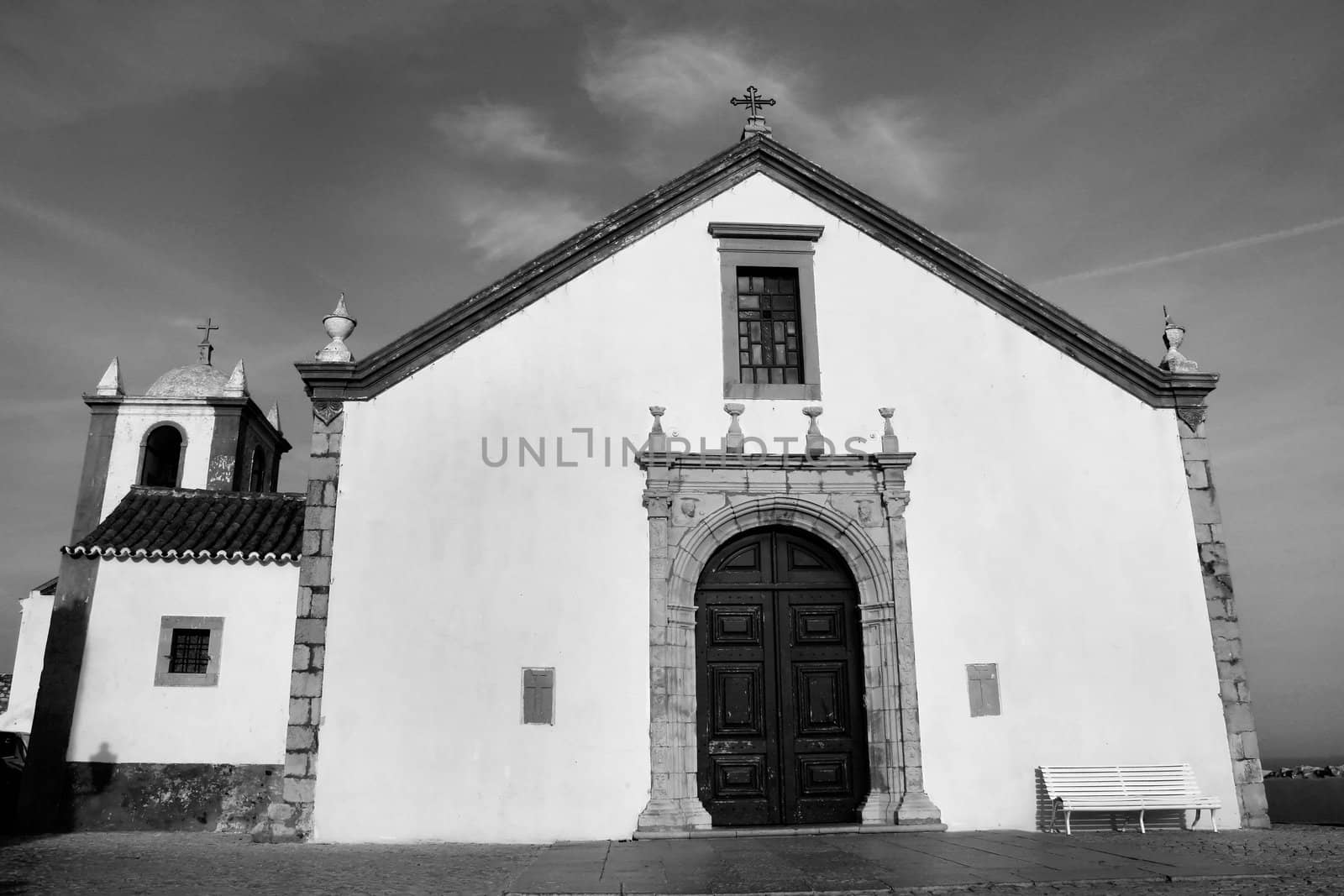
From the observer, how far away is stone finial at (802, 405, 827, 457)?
403 inches

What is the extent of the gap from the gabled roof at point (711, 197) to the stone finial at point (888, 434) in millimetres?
1765

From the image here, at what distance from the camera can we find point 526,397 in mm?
10250

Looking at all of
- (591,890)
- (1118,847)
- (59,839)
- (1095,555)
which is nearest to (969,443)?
(1095,555)

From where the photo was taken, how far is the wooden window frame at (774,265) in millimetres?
10531

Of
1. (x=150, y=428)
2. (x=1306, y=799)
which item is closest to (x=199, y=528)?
(x=150, y=428)

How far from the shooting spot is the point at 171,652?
1197cm

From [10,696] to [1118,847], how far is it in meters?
19.9

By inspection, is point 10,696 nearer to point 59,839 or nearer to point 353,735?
point 59,839

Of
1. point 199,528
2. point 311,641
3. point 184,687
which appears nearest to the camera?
point 311,641

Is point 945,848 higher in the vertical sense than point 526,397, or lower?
lower

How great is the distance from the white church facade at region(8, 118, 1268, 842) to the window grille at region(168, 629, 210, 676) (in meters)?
1.07

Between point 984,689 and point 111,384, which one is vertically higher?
A: point 111,384

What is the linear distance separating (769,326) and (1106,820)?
5.98m

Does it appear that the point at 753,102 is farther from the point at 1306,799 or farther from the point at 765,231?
the point at 1306,799
